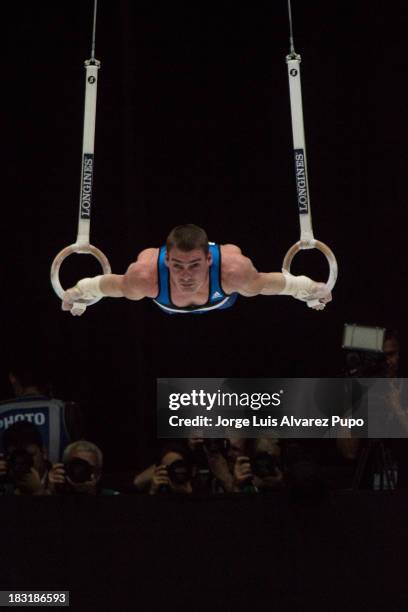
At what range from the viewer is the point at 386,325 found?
881cm

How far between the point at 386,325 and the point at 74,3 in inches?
129

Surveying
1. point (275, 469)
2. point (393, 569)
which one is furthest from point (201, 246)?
point (393, 569)

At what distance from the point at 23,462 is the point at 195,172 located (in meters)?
2.84

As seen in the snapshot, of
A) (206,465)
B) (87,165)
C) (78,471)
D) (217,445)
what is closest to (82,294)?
(87,165)

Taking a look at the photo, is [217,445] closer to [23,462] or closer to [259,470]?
[259,470]

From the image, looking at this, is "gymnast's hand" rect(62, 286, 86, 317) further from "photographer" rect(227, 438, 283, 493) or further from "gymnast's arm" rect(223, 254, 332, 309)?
"photographer" rect(227, 438, 283, 493)

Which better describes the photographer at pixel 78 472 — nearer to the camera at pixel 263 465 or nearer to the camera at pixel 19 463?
the camera at pixel 19 463

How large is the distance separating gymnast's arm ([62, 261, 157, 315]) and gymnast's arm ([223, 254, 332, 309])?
432 mm

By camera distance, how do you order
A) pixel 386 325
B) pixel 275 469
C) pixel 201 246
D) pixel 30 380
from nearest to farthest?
pixel 201 246 → pixel 275 469 → pixel 30 380 → pixel 386 325

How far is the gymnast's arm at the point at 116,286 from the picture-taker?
674cm

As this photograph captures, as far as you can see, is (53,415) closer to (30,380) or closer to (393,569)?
(30,380)

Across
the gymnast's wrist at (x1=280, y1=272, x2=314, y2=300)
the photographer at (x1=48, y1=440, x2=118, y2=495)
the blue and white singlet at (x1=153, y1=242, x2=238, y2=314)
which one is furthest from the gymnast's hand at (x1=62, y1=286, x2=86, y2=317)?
the gymnast's wrist at (x1=280, y1=272, x2=314, y2=300)

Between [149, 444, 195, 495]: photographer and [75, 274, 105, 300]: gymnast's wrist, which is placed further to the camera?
[149, 444, 195, 495]: photographer

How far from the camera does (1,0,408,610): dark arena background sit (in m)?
8.88
